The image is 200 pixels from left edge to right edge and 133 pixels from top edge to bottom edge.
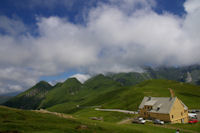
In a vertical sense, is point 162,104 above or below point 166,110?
above

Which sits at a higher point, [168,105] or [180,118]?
[168,105]

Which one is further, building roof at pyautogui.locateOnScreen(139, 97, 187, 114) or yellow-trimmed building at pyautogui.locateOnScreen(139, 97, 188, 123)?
building roof at pyautogui.locateOnScreen(139, 97, 187, 114)

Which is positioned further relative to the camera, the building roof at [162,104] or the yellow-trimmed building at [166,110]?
the building roof at [162,104]

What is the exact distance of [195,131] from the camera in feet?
185

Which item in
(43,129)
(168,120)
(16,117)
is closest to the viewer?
(43,129)

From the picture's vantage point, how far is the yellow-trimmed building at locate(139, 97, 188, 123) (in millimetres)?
81881

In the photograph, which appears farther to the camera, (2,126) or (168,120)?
(168,120)

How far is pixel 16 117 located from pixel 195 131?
67.8m

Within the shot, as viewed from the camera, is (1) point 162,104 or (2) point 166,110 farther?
(1) point 162,104

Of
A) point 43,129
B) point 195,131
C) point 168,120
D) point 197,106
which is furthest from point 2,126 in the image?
point 197,106

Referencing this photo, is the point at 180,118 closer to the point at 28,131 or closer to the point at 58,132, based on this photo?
the point at 58,132

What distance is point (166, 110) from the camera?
83.4 meters

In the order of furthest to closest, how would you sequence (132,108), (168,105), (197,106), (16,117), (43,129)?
(132,108)
(197,106)
(168,105)
(16,117)
(43,129)

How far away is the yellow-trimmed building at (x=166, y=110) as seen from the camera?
81.9 metres
